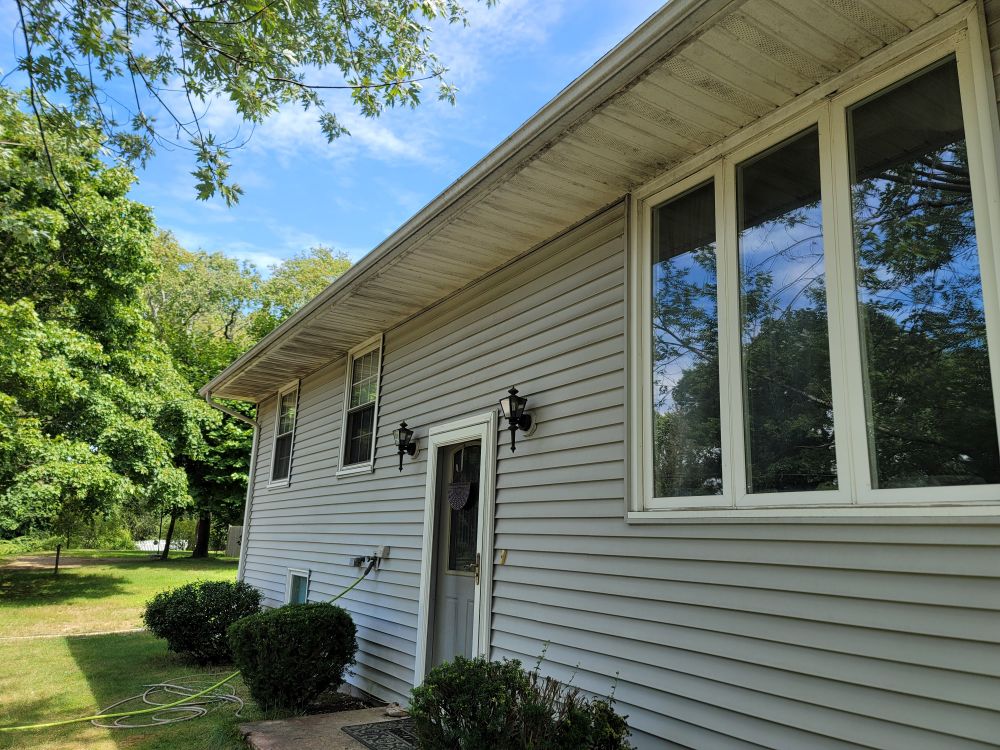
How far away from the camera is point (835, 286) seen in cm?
266

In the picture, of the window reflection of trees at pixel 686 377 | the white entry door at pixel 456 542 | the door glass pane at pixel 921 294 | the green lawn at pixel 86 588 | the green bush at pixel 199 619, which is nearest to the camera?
the door glass pane at pixel 921 294

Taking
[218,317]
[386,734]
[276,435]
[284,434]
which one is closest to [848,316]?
[386,734]

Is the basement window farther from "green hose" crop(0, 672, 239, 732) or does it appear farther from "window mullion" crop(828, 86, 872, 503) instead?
"window mullion" crop(828, 86, 872, 503)

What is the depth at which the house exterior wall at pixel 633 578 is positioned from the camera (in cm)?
221

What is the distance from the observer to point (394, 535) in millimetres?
5980

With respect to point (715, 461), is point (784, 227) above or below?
above

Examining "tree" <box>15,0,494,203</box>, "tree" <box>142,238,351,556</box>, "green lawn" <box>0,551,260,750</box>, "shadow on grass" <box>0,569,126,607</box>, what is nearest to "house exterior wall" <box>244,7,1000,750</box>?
"green lawn" <box>0,551,260,750</box>

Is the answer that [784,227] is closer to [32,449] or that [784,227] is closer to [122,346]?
[32,449]

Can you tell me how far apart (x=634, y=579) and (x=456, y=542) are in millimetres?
2118

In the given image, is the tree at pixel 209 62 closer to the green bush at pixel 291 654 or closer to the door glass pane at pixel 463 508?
Result: the door glass pane at pixel 463 508

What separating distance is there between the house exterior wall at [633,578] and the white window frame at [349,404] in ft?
0.49

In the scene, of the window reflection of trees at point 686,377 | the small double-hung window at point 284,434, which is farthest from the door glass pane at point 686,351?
the small double-hung window at point 284,434

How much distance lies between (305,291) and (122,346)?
50.3 ft

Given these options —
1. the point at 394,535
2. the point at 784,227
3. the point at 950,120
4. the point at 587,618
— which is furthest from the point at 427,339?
the point at 950,120
